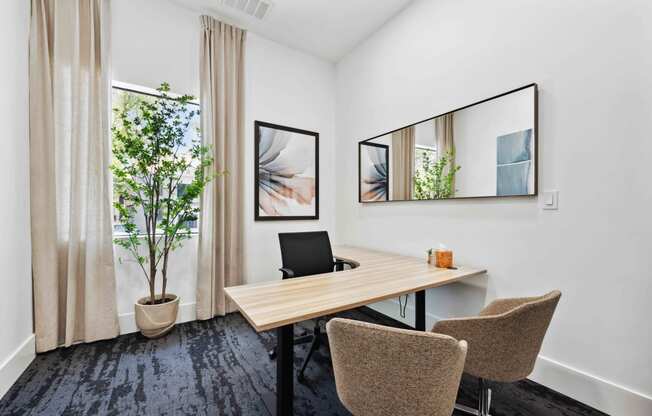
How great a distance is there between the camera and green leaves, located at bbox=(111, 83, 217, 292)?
92.5 inches

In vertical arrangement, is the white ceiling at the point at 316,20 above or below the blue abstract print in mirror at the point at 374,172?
above

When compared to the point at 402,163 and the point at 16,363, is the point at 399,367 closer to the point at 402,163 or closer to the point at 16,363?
the point at 402,163

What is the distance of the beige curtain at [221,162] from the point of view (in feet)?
9.24

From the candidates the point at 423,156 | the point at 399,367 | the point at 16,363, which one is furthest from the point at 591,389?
the point at 16,363

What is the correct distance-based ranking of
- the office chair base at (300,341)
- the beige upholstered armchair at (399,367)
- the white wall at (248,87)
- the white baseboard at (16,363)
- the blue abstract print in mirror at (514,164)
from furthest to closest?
the white wall at (248,87), the office chair base at (300,341), the blue abstract print in mirror at (514,164), the white baseboard at (16,363), the beige upholstered armchair at (399,367)

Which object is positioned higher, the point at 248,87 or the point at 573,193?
the point at 248,87

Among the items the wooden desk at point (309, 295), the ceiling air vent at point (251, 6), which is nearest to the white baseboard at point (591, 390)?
the wooden desk at point (309, 295)

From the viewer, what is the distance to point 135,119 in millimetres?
2408

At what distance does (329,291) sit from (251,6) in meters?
2.96

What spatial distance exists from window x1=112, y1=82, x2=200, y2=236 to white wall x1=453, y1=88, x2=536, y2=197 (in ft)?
8.19

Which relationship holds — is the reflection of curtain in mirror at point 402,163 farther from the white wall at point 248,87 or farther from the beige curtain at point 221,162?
the beige curtain at point 221,162

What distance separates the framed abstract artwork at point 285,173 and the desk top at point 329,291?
1.52 m

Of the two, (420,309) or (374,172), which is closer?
(420,309)

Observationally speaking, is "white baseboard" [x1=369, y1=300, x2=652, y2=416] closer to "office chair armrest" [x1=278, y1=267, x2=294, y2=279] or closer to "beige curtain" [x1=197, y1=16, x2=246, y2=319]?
"office chair armrest" [x1=278, y1=267, x2=294, y2=279]
